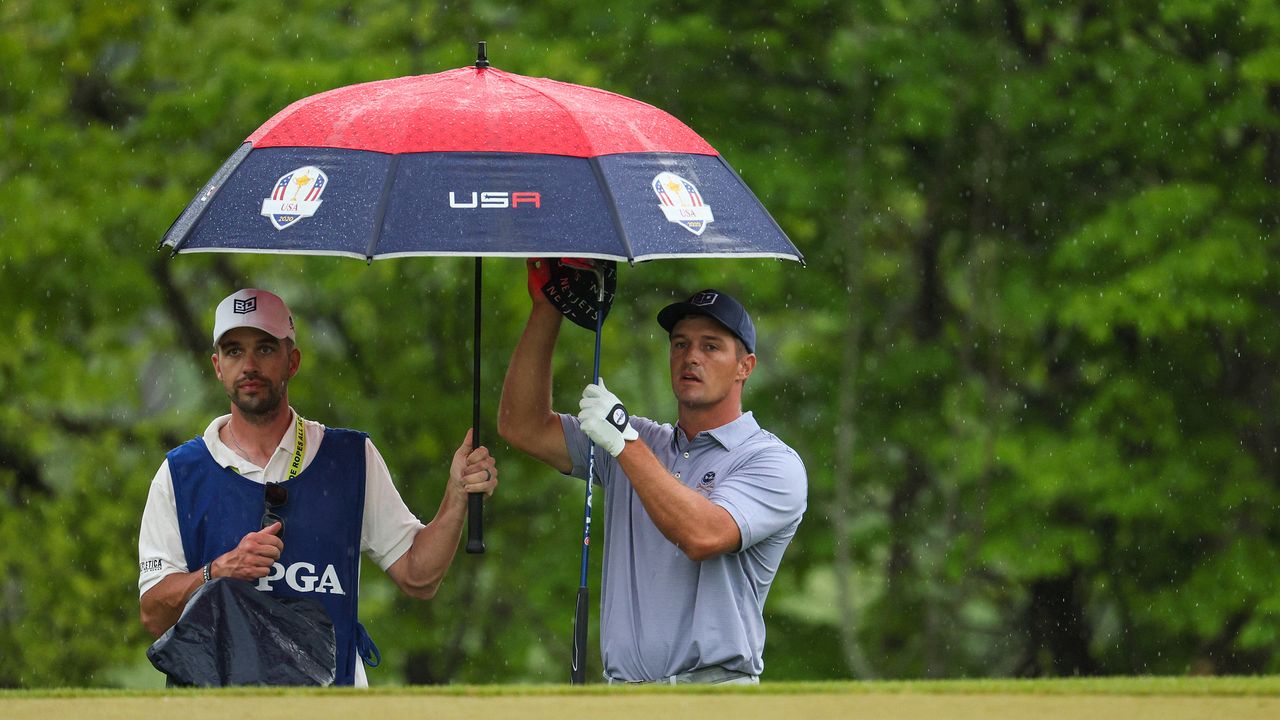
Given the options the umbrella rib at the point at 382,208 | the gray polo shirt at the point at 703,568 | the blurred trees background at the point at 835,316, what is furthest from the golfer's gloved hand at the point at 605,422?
the blurred trees background at the point at 835,316

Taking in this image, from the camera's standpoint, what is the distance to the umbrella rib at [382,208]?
426 cm

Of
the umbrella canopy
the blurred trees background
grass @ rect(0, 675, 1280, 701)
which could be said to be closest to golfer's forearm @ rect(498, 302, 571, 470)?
the umbrella canopy

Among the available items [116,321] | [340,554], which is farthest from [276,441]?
[116,321]

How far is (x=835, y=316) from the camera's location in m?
13.9

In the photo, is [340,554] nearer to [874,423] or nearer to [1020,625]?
[874,423]

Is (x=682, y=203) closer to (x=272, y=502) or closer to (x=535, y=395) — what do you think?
(x=535, y=395)

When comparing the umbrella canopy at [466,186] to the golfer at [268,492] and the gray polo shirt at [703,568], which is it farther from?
the gray polo shirt at [703,568]

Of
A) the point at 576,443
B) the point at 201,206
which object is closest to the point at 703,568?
the point at 576,443

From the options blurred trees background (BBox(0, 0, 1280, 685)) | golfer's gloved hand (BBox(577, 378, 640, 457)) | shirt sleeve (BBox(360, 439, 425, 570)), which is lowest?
blurred trees background (BBox(0, 0, 1280, 685))

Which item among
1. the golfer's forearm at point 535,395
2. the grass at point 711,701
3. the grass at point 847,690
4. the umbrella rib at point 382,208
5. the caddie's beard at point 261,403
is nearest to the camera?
the grass at point 711,701

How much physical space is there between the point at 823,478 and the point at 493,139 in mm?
9183

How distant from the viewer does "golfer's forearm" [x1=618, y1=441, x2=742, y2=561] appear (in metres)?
4.40

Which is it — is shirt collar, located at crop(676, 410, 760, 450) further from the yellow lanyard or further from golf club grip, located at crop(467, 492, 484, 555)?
the yellow lanyard

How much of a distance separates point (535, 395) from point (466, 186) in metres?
0.82
